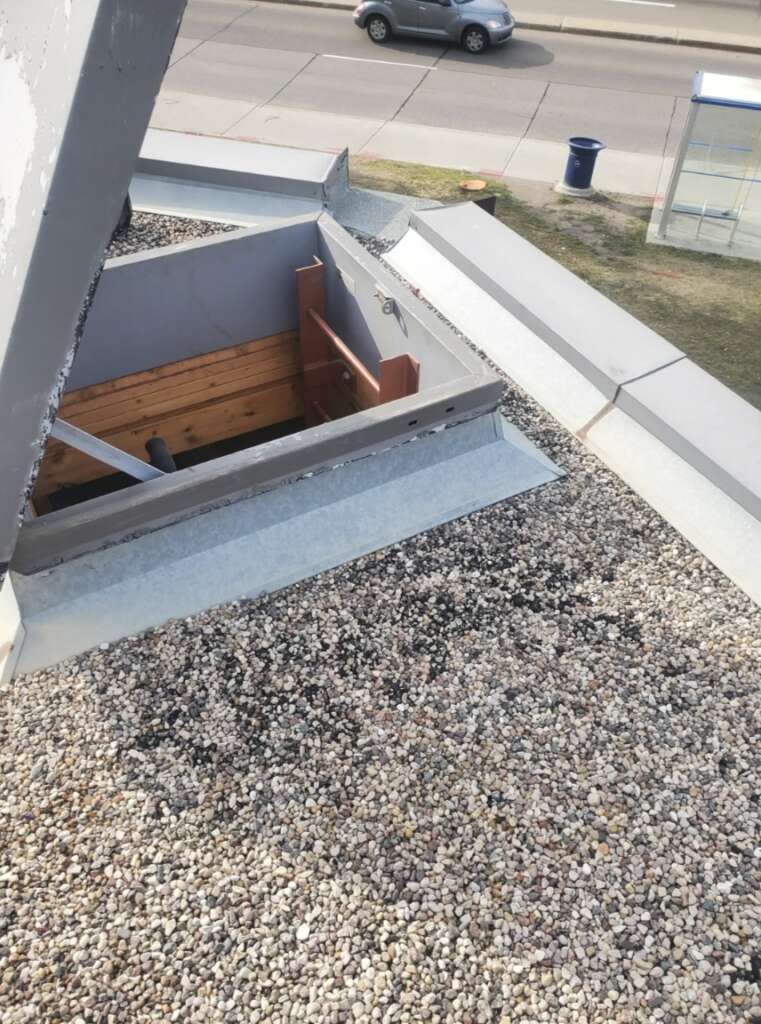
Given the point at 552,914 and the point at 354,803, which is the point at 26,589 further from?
the point at 552,914

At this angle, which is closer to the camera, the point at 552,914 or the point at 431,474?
the point at 552,914

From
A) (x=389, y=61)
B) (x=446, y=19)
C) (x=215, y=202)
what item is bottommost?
(x=215, y=202)

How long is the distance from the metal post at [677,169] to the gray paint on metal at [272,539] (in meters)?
8.21

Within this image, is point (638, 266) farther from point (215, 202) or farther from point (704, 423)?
point (215, 202)

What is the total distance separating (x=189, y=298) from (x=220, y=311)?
46 centimetres

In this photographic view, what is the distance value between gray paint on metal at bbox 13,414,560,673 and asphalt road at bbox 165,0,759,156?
43.2 ft

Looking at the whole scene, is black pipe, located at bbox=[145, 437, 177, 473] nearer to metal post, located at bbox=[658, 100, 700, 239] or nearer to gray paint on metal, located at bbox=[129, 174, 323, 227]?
gray paint on metal, located at bbox=[129, 174, 323, 227]

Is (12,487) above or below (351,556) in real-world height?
above

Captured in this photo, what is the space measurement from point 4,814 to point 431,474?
4.27m

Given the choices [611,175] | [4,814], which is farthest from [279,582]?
[611,175]

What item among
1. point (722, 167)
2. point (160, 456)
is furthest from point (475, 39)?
point (160, 456)

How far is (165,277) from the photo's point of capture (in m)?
7.93

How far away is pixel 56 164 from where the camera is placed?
4.04 m

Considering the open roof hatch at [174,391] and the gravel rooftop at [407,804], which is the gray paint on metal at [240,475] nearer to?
the open roof hatch at [174,391]
